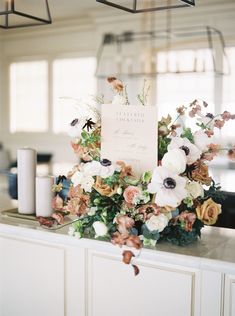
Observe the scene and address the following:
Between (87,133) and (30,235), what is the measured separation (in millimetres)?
454

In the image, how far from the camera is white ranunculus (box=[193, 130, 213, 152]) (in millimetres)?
1491

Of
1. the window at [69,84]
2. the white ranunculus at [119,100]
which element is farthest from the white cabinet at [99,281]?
the window at [69,84]

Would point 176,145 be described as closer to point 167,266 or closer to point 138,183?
point 138,183

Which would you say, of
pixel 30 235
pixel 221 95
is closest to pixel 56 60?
pixel 221 95

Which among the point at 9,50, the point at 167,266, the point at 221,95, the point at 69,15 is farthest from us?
the point at 9,50

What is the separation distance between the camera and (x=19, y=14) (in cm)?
206

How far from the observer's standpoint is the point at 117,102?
5.22ft

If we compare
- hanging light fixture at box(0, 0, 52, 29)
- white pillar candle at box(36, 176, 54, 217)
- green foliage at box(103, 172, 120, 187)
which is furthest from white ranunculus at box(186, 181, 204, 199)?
hanging light fixture at box(0, 0, 52, 29)

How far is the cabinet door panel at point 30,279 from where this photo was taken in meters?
1.67

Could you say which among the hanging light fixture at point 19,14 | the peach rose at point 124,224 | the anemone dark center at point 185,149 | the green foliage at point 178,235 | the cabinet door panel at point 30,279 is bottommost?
the cabinet door panel at point 30,279

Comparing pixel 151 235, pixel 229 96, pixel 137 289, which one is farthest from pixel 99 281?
pixel 229 96

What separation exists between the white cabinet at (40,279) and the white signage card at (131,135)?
37cm

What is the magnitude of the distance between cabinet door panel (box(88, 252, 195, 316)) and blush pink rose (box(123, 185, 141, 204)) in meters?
0.23

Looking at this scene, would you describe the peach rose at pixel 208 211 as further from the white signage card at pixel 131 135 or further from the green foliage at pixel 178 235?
the white signage card at pixel 131 135
